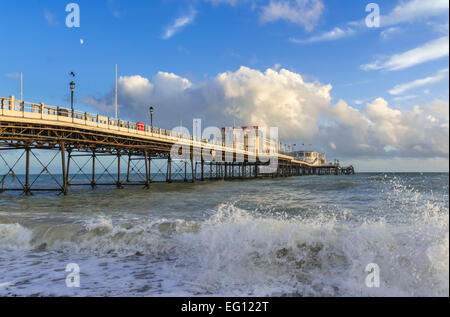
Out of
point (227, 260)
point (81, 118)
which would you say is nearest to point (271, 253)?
point (227, 260)

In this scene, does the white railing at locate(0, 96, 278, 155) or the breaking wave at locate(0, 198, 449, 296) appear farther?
the white railing at locate(0, 96, 278, 155)

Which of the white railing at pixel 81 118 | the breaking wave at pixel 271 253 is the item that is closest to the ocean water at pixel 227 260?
the breaking wave at pixel 271 253

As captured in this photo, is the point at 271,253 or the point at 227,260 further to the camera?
the point at 271,253

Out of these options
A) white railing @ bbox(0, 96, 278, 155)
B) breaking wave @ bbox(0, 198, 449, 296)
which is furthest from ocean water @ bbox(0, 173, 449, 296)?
white railing @ bbox(0, 96, 278, 155)

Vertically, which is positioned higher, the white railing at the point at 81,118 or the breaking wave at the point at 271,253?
the white railing at the point at 81,118

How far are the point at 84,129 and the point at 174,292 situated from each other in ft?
81.0

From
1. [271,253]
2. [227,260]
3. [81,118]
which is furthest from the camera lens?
[81,118]

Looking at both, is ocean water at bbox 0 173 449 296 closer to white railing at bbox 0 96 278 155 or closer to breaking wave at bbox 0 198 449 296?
breaking wave at bbox 0 198 449 296

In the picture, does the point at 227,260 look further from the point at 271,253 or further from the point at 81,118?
the point at 81,118

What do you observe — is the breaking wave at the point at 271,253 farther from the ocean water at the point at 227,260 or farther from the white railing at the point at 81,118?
the white railing at the point at 81,118

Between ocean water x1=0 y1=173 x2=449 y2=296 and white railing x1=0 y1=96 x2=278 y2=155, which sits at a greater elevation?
white railing x1=0 y1=96 x2=278 y2=155

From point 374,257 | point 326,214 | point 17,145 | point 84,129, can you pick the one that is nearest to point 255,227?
point 374,257

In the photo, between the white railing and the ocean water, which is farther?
the white railing
